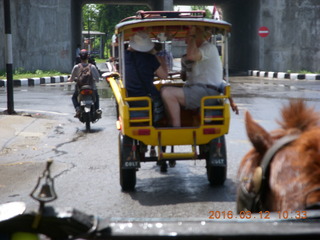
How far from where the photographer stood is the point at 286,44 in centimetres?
3425

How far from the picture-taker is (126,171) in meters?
6.65

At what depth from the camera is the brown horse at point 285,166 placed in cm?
192

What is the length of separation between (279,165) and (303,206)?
0.22m

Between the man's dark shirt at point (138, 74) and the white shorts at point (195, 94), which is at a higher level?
the man's dark shirt at point (138, 74)

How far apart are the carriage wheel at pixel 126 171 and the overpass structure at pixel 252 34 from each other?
24.2 metres

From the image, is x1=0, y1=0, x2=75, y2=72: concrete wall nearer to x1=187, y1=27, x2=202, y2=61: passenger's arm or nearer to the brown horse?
x1=187, y1=27, x2=202, y2=61: passenger's arm

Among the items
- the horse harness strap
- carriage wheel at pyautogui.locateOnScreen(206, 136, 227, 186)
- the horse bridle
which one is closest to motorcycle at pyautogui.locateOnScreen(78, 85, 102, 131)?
carriage wheel at pyautogui.locateOnScreen(206, 136, 227, 186)

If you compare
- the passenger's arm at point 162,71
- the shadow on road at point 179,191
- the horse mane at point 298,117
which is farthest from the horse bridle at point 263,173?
the passenger's arm at point 162,71

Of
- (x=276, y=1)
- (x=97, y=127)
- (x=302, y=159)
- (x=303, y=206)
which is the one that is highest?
(x=276, y=1)

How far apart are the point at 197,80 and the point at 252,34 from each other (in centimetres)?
2930

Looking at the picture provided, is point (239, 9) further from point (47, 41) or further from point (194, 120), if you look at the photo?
point (194, 120)

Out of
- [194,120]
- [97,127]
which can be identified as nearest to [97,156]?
[194,120]

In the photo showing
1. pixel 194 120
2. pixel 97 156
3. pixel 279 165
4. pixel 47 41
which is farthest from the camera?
pixel 47 41

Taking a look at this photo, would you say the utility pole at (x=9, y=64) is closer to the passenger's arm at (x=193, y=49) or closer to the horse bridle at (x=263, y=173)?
the passenger's arm at (x=193, y=49)
